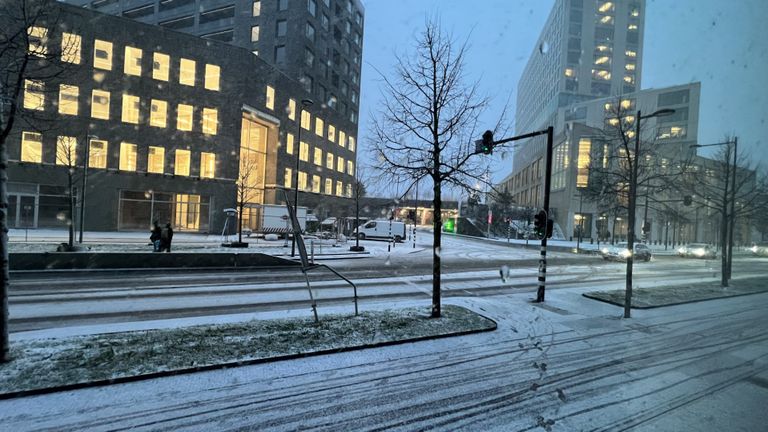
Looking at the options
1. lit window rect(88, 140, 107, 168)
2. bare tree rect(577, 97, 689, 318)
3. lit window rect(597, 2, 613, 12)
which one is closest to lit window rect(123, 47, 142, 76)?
lit window rect(88, 140, 107, 168)

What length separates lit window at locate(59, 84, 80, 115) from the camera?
90.8 ft

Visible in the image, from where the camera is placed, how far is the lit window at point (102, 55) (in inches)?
1147

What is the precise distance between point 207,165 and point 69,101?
10.4 metres

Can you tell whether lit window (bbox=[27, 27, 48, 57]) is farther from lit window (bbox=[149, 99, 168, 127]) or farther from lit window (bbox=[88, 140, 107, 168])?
lit window (bbox=[149, 99, 168, 127])

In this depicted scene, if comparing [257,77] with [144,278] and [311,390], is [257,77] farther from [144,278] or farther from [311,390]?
[311,390]

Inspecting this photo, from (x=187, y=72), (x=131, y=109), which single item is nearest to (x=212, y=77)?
(x=187, y=72)

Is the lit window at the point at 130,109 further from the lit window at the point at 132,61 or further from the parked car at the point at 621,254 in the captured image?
the parked car at the point at 621,254

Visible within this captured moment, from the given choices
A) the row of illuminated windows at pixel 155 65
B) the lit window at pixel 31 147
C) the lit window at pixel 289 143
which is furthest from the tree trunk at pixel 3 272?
the lit window at pixel 289 143

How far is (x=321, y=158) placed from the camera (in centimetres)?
4862

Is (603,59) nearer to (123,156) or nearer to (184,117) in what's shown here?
(184,117)

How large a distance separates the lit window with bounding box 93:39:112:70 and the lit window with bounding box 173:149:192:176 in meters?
8.17

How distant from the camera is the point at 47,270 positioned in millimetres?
12586

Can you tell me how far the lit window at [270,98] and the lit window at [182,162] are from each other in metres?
9.71

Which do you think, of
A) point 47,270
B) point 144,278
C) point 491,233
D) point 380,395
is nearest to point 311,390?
point 380,395
